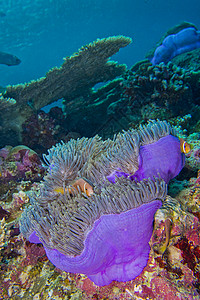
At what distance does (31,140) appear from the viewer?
5.74m

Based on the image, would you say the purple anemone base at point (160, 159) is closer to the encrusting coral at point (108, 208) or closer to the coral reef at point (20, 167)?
the encrusting coral at point (108, 208)

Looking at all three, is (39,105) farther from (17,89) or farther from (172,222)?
(172,222)

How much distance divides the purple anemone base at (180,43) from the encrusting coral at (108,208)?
7.60m

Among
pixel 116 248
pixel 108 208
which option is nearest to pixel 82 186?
pixel 108 208

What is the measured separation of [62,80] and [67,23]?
5322cm

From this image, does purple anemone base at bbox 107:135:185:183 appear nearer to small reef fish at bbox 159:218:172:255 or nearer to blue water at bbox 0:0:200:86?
small reef fish at bbox 159:218:172:255

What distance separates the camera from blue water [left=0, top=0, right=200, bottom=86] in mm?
35938

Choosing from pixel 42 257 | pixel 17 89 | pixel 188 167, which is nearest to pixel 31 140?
pixel 17 89

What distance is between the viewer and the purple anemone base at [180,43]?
7727 mm

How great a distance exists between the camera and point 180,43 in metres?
7.81

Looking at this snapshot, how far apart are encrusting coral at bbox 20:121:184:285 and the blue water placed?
3970 cm

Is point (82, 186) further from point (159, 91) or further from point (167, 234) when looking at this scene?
point (159, 91)

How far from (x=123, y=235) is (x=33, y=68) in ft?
254

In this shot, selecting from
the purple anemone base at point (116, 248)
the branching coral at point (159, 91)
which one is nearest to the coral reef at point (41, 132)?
the branching coral at point (159, 91)
